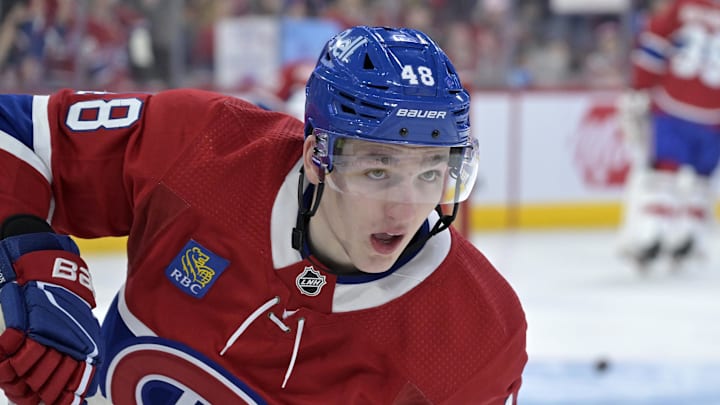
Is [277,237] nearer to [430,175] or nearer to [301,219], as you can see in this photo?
[301,219]

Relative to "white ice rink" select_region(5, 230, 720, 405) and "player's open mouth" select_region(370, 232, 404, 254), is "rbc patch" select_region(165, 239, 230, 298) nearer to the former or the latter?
"player's open mouth" select_region(370, 232, 404, 254)

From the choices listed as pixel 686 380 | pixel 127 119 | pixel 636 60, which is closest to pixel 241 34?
pixel 636 60

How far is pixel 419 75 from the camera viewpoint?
1.71 m

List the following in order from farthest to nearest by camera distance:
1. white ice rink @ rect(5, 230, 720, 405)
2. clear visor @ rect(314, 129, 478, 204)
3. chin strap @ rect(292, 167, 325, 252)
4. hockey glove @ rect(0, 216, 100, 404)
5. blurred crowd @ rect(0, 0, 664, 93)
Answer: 1. blurred crowd @ rect(0, 0, 664, 93)
2. white ice rink @ rect(5, 230, 720, 405)
3. chin strap @ rect(292, 167, 325, 252)
4. clear visor @ rect(314, 129, 478, 204)
5. hockey glove @ rect(0, 216, 100, 404)

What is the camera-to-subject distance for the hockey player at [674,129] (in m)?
A: 6.39

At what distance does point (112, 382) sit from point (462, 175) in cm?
71

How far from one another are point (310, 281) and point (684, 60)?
16.6ft

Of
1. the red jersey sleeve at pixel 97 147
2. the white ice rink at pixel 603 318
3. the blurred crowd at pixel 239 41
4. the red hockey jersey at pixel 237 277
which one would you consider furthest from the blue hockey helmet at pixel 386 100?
the blurred crowd at pixel 239 41

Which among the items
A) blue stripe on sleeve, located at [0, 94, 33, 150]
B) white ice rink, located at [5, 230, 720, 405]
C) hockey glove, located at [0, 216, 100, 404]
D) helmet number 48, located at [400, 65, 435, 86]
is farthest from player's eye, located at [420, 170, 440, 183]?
white ice rink, located at [5, 230, 720, 405]

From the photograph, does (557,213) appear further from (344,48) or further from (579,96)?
(344,48)

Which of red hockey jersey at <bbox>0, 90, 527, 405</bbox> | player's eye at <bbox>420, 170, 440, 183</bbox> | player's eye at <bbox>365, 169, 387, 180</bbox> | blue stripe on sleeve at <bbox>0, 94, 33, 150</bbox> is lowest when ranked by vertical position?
red hockey jersey at <bbox>0, 90, 527, 405</bbox>

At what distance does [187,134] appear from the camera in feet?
6.33

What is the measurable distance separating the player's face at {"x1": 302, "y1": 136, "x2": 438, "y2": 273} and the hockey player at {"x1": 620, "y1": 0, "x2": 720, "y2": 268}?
4.78 m

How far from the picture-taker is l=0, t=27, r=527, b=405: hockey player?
1.73 meters
